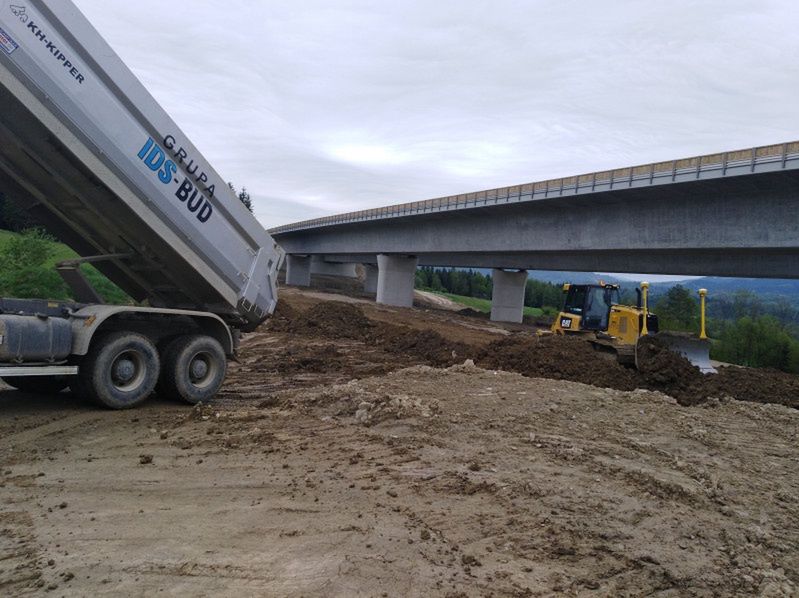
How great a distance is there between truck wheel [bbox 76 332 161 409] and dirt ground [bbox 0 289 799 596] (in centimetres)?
28

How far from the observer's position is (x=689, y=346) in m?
14.0

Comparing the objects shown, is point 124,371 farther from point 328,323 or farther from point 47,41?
point 328,323

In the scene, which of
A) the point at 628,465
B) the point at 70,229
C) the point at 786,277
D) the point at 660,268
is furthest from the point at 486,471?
the point at 660,268

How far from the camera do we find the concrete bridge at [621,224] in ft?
62.8

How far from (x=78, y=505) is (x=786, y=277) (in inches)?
928

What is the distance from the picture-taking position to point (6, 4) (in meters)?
6.17

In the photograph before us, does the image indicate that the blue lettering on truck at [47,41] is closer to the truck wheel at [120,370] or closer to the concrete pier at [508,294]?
the truck wheel at [120,370]

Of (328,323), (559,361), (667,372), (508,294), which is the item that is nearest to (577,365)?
(559,361)

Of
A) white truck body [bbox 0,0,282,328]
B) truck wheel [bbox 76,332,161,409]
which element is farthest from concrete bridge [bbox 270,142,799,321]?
truck wheel [bbox 76,332,161,409]

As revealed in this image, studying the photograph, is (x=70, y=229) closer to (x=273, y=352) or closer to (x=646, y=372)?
(x=273, y=352)

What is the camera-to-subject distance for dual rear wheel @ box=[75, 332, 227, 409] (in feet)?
24.6

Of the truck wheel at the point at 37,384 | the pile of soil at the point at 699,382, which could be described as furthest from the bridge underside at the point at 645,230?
the truck wheel at the point at 37,384

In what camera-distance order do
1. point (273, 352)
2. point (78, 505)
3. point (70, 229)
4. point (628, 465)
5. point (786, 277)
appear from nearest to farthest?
point (78, 505) < point (628, 465) < point (70, 229) < point (273, 352) < point (786, 277)

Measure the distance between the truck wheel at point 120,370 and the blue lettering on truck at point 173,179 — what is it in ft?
5.82
